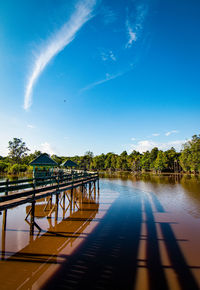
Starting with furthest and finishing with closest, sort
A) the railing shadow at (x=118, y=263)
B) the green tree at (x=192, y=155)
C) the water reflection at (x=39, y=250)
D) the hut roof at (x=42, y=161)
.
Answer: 1. the green tree at (x=192, y=155)
2. the hut roof at (x=42, y=161)
3. the water reflection at (x=39, y=250)
4. the railing shadow at (x=118, y=263)

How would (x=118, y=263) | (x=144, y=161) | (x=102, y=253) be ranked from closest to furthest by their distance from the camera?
1. (x=118, y=263)
2. (x=102, y=253)
3. (x=144, y=161)

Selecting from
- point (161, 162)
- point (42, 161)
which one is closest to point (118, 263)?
point (42, 161)

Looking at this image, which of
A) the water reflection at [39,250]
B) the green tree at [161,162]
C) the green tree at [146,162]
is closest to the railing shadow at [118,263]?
the water reflection at [39,250]

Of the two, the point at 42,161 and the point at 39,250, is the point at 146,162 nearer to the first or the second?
the point at 42,161

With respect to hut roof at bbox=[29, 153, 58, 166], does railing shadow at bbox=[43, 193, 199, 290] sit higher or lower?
lower

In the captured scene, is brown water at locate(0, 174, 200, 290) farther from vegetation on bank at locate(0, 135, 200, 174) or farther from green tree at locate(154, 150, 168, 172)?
green tree at locate(154, 150, 168, 172)

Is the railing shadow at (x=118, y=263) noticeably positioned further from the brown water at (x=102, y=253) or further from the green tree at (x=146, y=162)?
the green tree at (x=146, y=162)

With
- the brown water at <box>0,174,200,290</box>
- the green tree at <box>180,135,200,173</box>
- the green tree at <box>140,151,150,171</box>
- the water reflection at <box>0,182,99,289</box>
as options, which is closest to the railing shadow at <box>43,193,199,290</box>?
the brown water at <box>0,174,200,290</box>

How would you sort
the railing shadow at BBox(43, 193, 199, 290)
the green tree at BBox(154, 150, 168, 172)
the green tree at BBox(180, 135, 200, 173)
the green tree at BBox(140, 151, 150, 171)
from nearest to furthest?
1. the railing shadow at BBox(43, 193, 199, 290)
2. the green tree at BBox(180, 135, 200, 173)
3. the green tree at BBox(154, 150, 168, 172)
4. the green tree at BBox(140, 151, 150, 171)

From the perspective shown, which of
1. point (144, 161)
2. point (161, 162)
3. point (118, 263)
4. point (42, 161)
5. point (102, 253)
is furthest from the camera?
point (144, 161)

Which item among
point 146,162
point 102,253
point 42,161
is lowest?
point 102,253

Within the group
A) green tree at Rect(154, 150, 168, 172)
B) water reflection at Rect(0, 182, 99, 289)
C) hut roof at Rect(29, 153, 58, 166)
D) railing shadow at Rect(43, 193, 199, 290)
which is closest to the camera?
railing shadow at Rect(43, 193, 199, 290)

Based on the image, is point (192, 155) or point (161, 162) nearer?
point (192, 155)

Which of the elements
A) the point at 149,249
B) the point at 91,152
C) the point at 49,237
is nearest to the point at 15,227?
the point at 49,237
